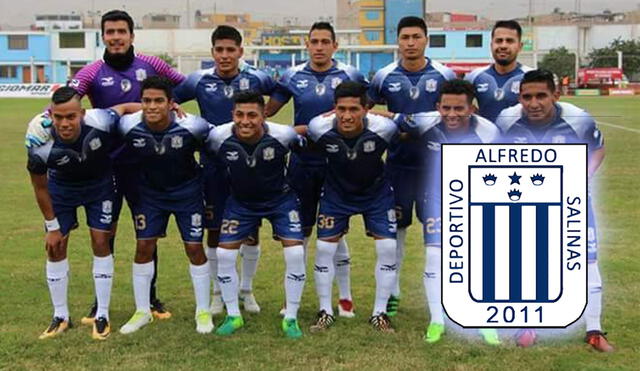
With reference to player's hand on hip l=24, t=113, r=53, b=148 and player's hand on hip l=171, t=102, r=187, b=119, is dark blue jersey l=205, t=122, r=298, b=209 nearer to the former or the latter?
player's hand on hip l=171, t=102, r=187, b=119

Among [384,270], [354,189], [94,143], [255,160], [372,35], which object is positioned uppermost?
[372,35]

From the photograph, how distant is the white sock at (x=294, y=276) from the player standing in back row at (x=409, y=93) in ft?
2.75

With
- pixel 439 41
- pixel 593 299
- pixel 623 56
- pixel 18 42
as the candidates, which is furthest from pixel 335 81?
pixel 18 42

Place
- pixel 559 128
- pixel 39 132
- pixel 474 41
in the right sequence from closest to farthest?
pixel 559 128
pixel 39 132
pixel 474 41

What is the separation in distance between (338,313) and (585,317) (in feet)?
5.73

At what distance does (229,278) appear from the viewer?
537 centimetres

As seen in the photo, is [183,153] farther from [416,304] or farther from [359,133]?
[416,304]

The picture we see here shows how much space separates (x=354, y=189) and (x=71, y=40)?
243ft

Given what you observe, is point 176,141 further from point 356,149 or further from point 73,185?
point 356,149

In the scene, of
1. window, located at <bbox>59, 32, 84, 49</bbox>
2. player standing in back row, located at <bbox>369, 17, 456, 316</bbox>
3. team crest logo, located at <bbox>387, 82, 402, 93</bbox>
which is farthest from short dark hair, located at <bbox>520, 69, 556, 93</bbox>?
window, located at <bbox>59, 32, 84, 49</bbox>

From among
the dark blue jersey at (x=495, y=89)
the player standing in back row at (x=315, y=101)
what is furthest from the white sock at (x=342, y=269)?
the dark blue jersey at (x=495, y=89)

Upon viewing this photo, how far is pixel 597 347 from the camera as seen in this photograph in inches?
191

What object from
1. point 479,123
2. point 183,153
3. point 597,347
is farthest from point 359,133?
point 597,347

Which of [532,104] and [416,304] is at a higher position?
[532,104]
